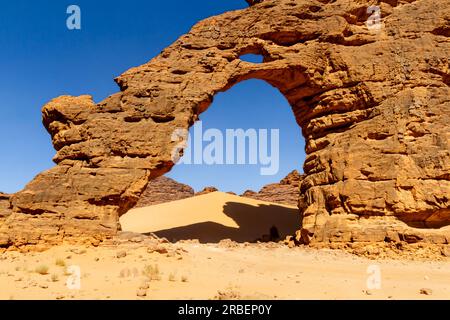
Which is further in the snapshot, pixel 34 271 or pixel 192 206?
pixel 192 206

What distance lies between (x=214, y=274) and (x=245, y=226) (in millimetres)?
19365

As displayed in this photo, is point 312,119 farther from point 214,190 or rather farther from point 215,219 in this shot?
point 214,190

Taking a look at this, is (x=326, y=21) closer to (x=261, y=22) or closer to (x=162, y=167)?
(x=261, y=22)

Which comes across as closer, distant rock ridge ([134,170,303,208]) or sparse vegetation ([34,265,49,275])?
sparse vegetation ([34,265,49,275])

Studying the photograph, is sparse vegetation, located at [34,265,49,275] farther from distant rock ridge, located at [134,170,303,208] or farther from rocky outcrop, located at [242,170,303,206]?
rocky outcrop, located at [242,170,303,206]

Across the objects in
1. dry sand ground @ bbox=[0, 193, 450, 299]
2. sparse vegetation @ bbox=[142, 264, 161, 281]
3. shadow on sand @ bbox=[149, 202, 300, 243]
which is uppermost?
shadow on sand @ bbox=[149, 202, 300, 243]

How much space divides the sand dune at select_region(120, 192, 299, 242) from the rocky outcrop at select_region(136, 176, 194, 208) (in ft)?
28.4

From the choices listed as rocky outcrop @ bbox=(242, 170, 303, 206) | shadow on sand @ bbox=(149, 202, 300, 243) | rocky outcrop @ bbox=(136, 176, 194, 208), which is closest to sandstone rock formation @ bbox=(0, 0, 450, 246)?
shadow on sand @ bbox=(149, 202, 300, 243)

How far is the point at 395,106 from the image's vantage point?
1507 cm

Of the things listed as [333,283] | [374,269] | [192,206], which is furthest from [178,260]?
[192,206]

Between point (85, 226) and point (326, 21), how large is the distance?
1429 centimetres

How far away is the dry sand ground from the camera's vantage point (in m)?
6.67

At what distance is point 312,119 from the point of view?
58.3 ft

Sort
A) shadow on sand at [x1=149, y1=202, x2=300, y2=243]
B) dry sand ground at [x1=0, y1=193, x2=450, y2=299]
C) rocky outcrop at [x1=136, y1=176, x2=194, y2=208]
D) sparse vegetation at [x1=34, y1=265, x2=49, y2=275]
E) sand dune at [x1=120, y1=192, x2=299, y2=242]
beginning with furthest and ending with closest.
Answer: rocky outcrop at [x1=136, y1=176, x2=194, y2=208] < sand dune at [x1=120, y1=192, x2=299, y2=242] < shadow on sand at [x1=149, y1=202, x2=300, y2=243] < sparse vegetation at [x1=34, y1=265, x2=49, y2=275] < dry sand ground at [x1=0, y1=193, x2=450, y2=299]
